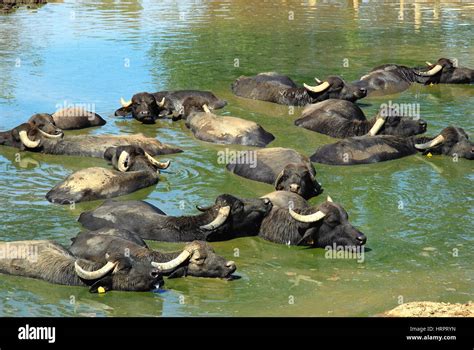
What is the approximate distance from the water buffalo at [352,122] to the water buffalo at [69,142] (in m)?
2.85

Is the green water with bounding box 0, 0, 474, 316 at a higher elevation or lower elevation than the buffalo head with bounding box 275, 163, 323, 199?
lower

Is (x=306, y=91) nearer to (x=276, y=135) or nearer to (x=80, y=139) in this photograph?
(x=276, y=135)

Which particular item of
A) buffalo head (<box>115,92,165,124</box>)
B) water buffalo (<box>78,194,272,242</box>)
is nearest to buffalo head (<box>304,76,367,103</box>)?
buffalo head (<box>115,92,165,124</box>)

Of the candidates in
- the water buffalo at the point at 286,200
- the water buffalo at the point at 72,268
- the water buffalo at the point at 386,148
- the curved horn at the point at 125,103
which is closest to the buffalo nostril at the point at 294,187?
the water buffalo at the point at 286,200

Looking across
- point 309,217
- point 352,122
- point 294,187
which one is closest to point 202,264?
point 309,217

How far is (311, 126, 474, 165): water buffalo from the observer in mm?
16766

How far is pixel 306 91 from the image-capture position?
Result: 836 inches

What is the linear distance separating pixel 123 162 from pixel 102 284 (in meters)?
4.86

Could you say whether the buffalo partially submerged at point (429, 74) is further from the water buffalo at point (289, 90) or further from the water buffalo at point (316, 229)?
the water buffalo at point (316, 229)

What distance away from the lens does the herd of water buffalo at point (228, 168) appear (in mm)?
11797

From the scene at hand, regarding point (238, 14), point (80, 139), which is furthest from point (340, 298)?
point (238, 14)

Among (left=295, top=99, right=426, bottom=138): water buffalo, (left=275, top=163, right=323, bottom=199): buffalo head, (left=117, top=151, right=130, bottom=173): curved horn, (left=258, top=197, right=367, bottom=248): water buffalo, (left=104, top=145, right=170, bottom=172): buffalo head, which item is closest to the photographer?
(left=258, top=197, right=367, bottom=248): water buffalo

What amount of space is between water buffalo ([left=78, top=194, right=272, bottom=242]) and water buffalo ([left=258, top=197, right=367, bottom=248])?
27 centimetres

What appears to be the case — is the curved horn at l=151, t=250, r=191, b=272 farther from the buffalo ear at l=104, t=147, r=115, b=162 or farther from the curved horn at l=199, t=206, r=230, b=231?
the buffalo ear at l=104, t=147, r=115, b=162
